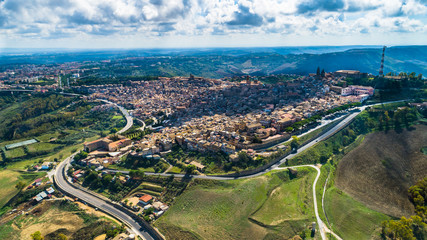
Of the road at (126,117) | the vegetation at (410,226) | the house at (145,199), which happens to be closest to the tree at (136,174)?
the house at (145,199)

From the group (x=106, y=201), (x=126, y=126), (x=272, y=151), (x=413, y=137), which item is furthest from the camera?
(x=126, y=126)

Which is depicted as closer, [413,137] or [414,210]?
[414,210]

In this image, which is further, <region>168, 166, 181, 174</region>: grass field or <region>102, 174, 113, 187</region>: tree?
<region>168, 166, 181, 174</region>: grass field

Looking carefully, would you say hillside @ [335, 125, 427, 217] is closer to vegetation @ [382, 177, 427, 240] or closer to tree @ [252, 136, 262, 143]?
vegetation @ [382, 177, 427, 240]

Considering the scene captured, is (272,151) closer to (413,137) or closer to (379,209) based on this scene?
(379,209)

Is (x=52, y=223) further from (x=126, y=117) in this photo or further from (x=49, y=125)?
(x=49, y=125)

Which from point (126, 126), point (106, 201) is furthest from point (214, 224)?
point (126, 126)

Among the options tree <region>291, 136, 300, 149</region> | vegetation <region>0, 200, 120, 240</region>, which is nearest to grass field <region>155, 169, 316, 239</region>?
vegetation <region>0, 200, 120, 240</region>
